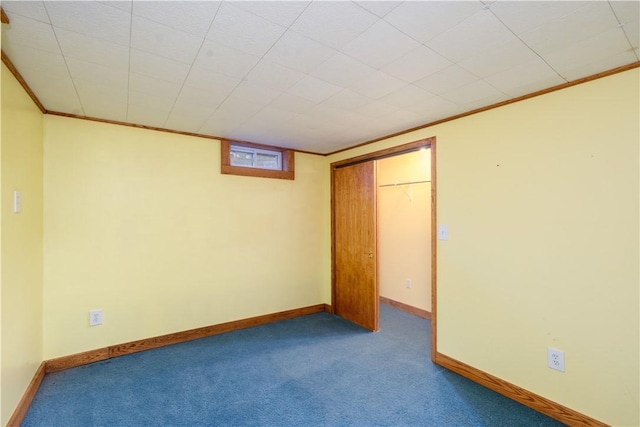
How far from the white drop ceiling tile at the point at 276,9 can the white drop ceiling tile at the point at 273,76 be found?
38 cm

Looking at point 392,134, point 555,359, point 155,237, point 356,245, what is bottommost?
point 555,359

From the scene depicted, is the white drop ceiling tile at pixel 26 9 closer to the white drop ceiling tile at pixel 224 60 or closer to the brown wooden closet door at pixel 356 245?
the white drop ceiling tile at pixel 224 60

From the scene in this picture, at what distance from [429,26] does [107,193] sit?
2879 mm

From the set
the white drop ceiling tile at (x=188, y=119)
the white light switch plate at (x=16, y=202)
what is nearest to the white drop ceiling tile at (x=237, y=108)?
the white drop ceiling tile at (x=188, y=119)

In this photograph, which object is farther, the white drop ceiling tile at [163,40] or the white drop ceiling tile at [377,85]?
the white drop ceiling tile at [377,85]

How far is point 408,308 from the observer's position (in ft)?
13.4

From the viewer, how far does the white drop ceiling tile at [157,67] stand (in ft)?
5.34

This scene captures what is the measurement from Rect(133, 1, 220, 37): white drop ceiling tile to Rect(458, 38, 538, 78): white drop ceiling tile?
135 centimetres

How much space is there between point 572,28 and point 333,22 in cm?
112

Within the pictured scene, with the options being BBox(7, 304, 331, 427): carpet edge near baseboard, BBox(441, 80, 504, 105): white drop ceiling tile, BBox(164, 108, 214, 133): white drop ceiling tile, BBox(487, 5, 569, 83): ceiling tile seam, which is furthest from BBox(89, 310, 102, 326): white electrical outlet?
BBox(487, 5, 569, 83): ceiling tile seam

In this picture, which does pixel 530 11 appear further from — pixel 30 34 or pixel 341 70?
pixel 30 34

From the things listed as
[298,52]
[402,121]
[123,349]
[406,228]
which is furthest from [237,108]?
[406,228]

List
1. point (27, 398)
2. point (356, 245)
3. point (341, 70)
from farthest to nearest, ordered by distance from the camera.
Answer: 1. point (356, 245)
2. point (27, 398)
3. point (341, 70)

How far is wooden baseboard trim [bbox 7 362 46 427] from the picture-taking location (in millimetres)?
1765
